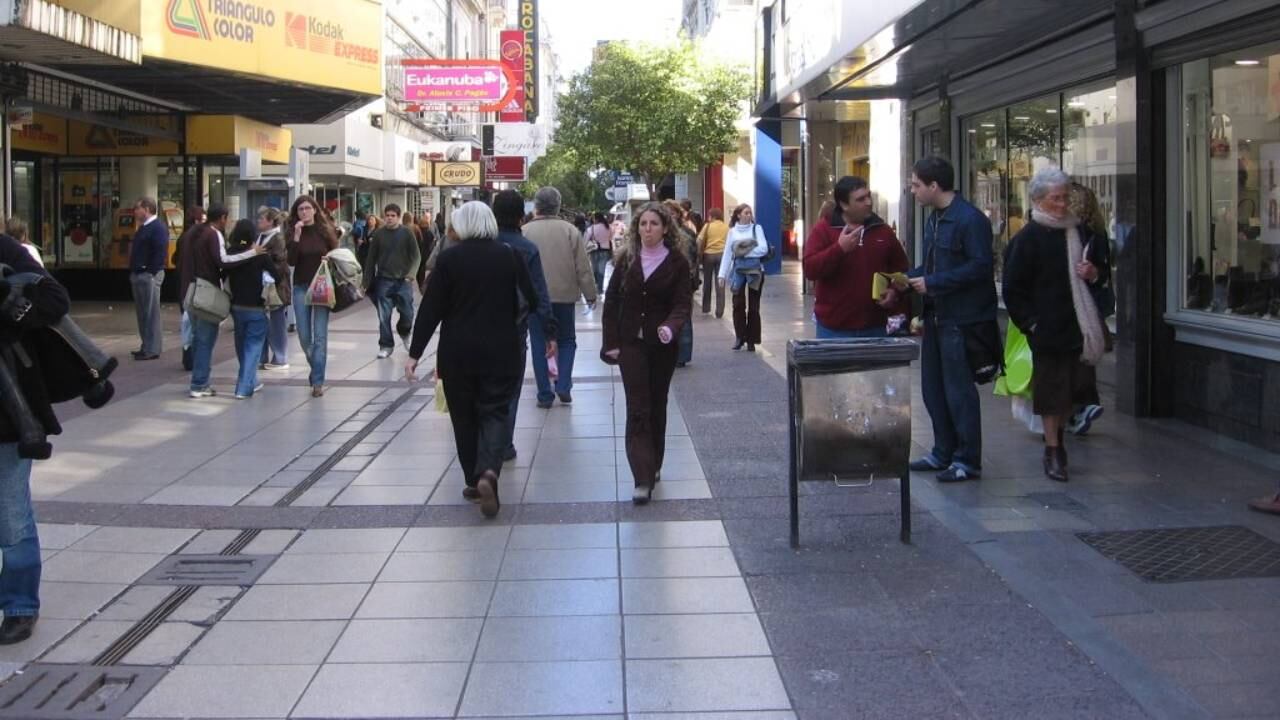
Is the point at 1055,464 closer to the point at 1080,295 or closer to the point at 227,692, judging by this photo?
the point at 1080,295

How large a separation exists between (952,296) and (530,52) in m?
43.1

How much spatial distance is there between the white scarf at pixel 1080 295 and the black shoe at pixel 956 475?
3.11 ft

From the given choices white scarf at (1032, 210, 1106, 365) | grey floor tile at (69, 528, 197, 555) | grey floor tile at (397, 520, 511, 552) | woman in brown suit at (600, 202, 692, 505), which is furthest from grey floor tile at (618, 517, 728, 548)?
white scarf at (1032, 210, 1106, 365)

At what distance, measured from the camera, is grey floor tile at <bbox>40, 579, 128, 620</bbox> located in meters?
5.67

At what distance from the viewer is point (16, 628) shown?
529 centimetres

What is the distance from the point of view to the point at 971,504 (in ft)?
24.0

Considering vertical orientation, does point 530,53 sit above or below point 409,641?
above

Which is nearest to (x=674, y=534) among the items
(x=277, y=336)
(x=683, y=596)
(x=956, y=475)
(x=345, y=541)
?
(x=683, y=596)

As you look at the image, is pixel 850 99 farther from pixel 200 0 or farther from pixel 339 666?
pixel 339 666

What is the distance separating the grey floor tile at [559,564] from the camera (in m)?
6.16

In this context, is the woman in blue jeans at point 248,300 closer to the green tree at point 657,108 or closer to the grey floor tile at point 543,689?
the grey floor tile at point 543,689

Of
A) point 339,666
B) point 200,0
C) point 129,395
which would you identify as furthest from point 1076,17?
point 200,0

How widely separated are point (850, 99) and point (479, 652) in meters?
12.8

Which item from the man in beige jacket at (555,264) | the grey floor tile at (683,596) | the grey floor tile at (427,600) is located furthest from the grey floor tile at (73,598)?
the man in beige jacket at (555,264)
